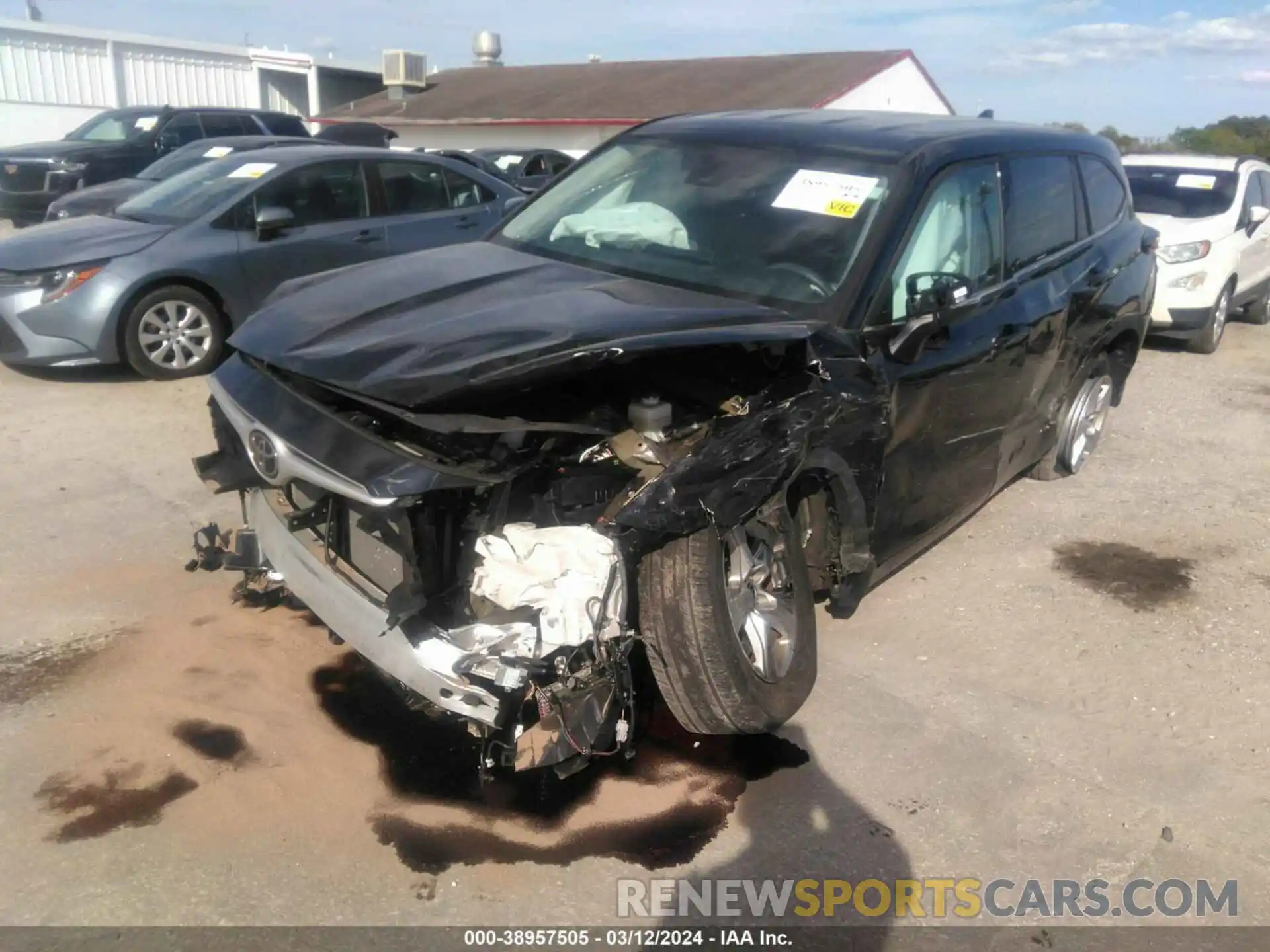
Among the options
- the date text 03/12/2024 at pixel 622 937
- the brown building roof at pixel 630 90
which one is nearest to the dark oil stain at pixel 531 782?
the date text 03/12/2024 at pixel 622 937

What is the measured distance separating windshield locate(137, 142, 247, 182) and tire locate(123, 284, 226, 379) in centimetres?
265

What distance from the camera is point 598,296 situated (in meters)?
3.27

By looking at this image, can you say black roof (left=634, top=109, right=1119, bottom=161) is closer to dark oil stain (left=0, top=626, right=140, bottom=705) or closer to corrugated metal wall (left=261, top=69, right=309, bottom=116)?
dark oil stain (left=0, top=626, right=140, bottom=705)

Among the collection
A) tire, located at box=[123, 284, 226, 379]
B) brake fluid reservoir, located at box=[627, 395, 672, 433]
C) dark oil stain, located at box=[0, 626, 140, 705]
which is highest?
brake fluid reservoir, located at box=[627, 395, 672, 433]

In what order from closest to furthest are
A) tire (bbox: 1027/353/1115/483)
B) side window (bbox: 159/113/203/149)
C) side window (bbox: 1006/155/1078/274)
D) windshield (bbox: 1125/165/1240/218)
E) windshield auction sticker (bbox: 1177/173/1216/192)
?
side window (bbox: 1006/155/1078/274) → tire (bbox: 1027/353/1115/483) → windshield (bbox: 1125/165/1240/218) → windshield auction sticker (bbox: 1177/173/1216/192) → side window (bbox: 159/113/203/149)

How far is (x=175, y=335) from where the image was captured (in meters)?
6.94

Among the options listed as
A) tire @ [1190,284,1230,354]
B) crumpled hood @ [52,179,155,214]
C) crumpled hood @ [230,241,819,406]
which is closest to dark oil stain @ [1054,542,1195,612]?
crumpled hood @ [230,241,819,406]

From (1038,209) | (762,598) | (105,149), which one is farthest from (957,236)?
(105,149)

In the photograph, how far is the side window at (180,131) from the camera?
14492mm

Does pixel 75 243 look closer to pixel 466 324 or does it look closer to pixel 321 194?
pixel 321 194

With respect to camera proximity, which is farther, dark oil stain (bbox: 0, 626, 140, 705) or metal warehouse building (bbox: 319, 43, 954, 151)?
metal warehouse building (bbox: 319, 43, 954, 151)

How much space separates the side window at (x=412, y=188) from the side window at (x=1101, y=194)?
16.3 ft

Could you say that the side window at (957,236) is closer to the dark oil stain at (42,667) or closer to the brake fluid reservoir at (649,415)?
the brake fluid reservoir at (649,415)

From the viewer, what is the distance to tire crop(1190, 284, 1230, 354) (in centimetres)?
934
